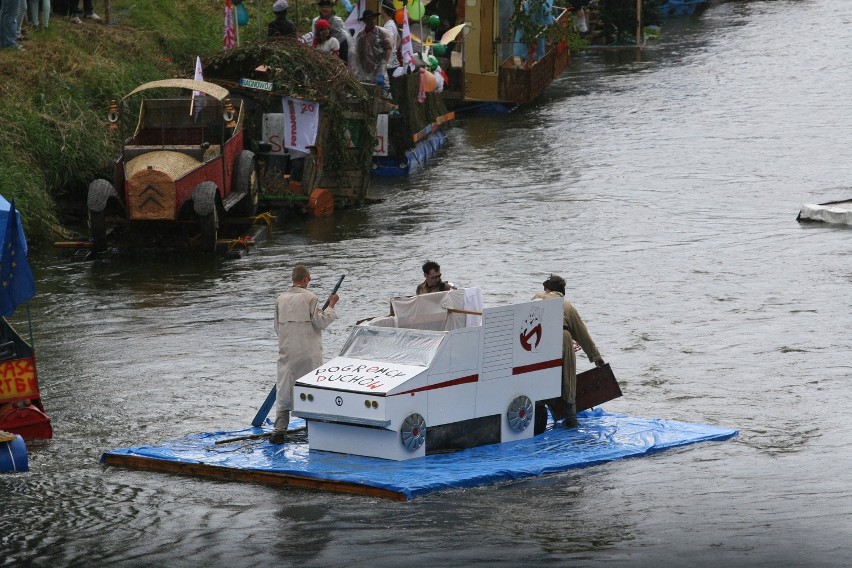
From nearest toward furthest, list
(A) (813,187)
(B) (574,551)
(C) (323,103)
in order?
(B) (574,551)
(C) (323,103)
(A) (813,187)

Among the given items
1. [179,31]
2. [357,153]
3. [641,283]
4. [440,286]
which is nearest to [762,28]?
[179,31]

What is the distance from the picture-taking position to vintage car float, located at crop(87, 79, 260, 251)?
21109mm

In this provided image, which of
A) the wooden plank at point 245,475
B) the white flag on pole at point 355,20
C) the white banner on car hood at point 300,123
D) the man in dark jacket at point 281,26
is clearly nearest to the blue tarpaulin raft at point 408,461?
the wooden plank at point 245,475

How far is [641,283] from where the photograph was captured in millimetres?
20188

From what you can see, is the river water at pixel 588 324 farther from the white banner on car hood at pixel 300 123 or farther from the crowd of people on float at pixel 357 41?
the crowd of people on float at pixel 357 41

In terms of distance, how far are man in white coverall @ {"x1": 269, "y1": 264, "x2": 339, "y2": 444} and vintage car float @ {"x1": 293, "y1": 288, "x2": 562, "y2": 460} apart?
31cm

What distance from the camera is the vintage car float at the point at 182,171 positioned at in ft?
69.3

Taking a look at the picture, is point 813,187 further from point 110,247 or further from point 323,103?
point 110,247

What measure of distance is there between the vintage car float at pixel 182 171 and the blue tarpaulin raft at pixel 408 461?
320 inches

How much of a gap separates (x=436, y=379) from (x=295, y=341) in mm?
1367

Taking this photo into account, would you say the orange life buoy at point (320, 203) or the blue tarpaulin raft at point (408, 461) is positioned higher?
the orange life buoy at point (320, 203)

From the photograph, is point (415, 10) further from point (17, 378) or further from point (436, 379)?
point (436, 379)

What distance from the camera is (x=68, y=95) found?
2573 centimetres

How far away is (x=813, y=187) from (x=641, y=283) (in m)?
7.88
